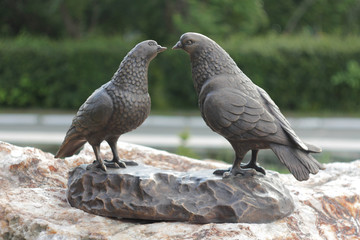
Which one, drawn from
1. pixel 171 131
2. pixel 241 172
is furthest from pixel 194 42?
pixel 171 131

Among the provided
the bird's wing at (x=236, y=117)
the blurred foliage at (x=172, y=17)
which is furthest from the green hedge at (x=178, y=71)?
the bird's wing at (x=236, y=117)

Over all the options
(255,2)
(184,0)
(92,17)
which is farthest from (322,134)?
(92,17)

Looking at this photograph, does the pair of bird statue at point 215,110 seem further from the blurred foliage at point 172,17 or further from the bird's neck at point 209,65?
the blurred foliage at point 172,17

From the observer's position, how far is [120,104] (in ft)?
10.3

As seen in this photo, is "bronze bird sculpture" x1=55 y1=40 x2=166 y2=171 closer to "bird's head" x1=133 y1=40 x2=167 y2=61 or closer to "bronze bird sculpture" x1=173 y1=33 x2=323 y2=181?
"bird's head" x1=133 y1=40 x2=167 y2=61

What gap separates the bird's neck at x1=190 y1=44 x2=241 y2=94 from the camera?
3100mm

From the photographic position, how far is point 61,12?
14477mm

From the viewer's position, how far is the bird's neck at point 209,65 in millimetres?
3100

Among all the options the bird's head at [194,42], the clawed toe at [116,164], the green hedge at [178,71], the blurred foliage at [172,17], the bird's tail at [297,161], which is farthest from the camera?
the blurred foliage at [172,17]

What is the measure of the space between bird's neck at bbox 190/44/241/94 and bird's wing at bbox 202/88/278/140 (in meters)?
0.18

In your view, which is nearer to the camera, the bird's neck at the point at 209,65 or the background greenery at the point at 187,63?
the bird's neck at the point at 209,65

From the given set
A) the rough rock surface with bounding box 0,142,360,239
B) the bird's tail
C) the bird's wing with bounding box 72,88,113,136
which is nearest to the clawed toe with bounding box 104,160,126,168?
the bird's wing with bounding box 72,88,113,136

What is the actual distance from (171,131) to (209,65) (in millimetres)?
6701

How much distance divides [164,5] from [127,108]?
11217mm
